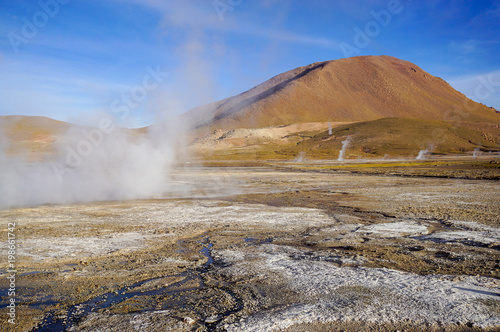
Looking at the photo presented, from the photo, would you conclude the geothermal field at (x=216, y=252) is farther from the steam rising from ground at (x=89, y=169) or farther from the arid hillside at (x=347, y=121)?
the arid hillside at (x=347, y=121)

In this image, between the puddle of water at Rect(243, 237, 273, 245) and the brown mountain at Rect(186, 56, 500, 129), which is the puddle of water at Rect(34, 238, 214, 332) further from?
the brown mountain at Rect(186, 56, 500, 129)

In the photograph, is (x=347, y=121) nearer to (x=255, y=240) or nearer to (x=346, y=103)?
(x=346, y=103)

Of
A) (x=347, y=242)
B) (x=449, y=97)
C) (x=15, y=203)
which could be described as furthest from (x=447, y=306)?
(x=449, y=97)

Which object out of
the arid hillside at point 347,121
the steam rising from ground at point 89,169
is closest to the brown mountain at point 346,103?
the arid hillside at point 347,121

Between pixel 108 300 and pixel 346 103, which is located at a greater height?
pixel 346 103

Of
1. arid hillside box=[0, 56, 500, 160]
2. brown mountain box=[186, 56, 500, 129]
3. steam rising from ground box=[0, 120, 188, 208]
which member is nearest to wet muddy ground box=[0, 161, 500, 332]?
steam rising from ground box=[0, 120, 188, 208]

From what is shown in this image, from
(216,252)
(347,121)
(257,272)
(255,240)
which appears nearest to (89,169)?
(255,240)
